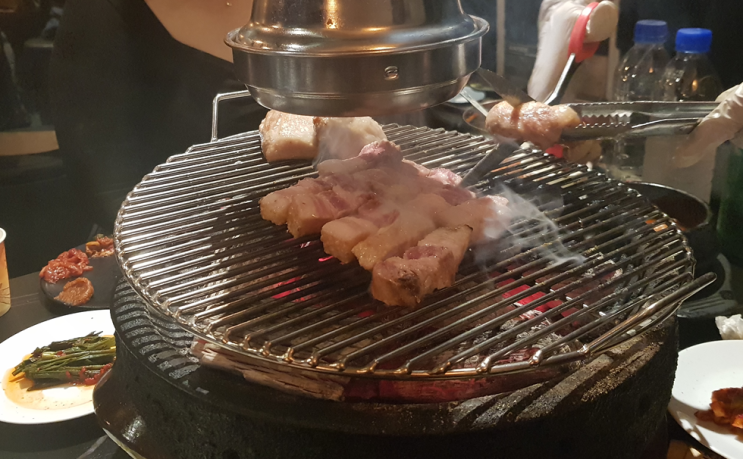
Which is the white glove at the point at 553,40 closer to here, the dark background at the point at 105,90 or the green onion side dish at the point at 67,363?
the dark background at the point at 105,90

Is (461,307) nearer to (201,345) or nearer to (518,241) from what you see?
(518,241)

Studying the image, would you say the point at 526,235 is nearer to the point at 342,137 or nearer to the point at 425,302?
the point at 425,302

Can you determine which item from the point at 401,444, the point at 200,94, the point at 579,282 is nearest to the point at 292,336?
the point at 401,444

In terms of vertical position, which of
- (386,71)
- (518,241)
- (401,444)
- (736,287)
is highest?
(386,71)

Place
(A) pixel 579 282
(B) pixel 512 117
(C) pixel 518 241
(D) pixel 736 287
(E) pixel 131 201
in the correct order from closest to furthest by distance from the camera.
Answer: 1. (A) pixel 579 282
2. (C) pixel 518 241
3. (E) pixel 131 201
4. (B) pixel 512 117
5. (D) pixel 736 287

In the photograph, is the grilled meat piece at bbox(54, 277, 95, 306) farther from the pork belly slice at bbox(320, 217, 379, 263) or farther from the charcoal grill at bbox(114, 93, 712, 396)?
the pork belly slice at bbox(320, 217, 379, 263)

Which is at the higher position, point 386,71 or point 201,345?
point 386,71
